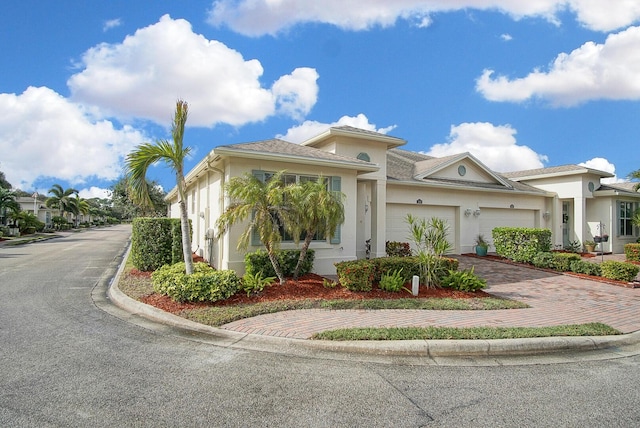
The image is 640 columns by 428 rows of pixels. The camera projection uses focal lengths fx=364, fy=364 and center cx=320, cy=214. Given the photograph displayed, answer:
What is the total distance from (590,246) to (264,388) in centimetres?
2174

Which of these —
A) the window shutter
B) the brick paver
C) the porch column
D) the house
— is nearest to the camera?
the brick paver

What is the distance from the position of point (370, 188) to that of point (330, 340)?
9432mm

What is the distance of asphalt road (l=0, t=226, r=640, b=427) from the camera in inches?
131

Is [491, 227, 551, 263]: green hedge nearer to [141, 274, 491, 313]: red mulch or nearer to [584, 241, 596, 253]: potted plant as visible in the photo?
[141, 274, 491, 313]: red mulch

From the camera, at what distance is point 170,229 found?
1175 cm

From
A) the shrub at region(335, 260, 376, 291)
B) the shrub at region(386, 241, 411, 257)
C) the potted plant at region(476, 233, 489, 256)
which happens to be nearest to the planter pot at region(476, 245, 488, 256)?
the potted plant at region(476, 233, 489, 256)

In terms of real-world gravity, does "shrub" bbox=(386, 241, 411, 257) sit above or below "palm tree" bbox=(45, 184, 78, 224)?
below

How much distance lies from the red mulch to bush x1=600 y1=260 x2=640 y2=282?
Answer: 5.45 metres

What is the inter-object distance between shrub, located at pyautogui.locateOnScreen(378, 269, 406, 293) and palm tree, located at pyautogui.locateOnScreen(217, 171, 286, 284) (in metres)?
2.48

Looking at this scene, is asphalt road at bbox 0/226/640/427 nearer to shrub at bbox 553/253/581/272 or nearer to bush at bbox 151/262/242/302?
bush at bbox 151/262/242/302

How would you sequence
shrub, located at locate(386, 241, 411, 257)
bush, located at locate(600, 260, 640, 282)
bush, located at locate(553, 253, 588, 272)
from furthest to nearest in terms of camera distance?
1. shrub, located at locate(386, 241, 411, 257)
2. bush, located at locate(553, 253, 588, 272)
3. bush, located at locate(600, 260, 640, 282)

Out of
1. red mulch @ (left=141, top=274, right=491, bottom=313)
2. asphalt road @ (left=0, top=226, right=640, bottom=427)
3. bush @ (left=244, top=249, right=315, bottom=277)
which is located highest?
bush @ (left=244, top=249, right=315, bottom=277)

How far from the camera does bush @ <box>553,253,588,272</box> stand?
1281 cm

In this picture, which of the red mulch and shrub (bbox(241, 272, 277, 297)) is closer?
the red mulch
